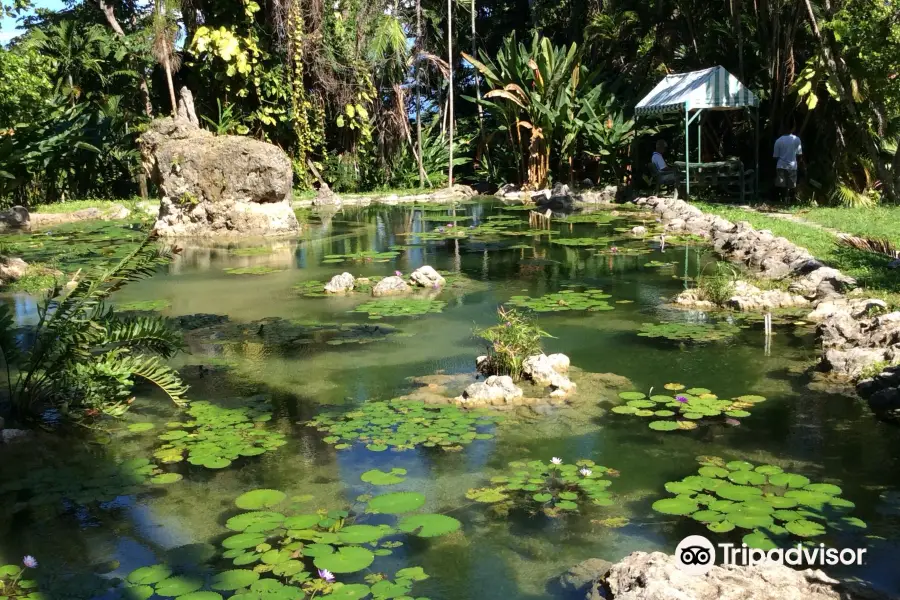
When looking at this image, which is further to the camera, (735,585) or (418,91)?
(418,91)

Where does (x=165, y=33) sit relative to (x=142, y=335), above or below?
above

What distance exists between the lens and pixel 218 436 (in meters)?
4.84

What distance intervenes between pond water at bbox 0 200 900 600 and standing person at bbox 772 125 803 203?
7.44m

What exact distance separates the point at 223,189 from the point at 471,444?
1184 centimetres

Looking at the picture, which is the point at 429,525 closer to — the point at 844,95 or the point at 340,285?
the point at 340,285

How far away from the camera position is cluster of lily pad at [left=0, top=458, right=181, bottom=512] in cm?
404

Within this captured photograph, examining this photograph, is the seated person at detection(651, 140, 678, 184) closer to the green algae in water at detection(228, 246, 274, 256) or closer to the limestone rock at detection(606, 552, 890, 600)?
the green algae in water at detection(228, 246, 274, 256)

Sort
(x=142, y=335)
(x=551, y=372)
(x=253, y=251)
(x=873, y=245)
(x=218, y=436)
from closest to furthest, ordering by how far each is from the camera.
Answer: (x=218, y=436) → (x=142, y=335) → (x=551, y=372) → (x=873, y=245) → (x=253, y=251)

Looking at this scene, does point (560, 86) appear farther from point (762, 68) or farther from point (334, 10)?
point (334, 10)

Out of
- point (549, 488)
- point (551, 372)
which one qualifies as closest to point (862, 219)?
point (551, 372)

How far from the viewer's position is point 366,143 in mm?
24094

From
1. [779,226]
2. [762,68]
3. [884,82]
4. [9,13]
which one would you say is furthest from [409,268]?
[762,68]

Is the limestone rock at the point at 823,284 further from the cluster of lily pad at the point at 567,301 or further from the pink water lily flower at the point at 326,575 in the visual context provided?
the pink water lily flower at the point at 326,575

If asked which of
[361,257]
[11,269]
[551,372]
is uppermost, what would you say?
[11,269]
